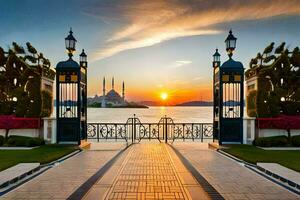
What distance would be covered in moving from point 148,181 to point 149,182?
10 cm

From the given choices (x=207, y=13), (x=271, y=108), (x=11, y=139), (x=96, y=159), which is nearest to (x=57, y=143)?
(x=11, y=139)

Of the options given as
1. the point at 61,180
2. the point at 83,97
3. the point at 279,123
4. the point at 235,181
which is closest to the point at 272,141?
the point at 279,123

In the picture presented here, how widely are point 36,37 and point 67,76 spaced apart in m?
4.85

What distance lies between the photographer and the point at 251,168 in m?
9.62

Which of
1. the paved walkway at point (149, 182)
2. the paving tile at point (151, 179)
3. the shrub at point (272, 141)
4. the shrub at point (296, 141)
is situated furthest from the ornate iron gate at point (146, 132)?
the paved walkway at point (149, 182)

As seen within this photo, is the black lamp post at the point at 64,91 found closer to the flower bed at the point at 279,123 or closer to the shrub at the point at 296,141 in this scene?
the flower bed at the point at 279,123

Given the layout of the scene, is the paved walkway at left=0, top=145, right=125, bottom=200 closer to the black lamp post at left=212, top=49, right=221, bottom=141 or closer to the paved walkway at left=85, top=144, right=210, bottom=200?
the paved walkway at left=85, top=144, right=210, bottom=200

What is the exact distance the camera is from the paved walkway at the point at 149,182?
21.9 feet

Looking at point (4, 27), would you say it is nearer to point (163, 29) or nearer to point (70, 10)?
point (70, 10)

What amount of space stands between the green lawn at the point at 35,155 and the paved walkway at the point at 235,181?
471cm

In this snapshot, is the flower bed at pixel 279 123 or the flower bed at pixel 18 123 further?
the flower bed at pixel 279 123

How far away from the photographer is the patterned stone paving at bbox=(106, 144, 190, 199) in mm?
6699

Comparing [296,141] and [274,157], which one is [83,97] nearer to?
[274,157]

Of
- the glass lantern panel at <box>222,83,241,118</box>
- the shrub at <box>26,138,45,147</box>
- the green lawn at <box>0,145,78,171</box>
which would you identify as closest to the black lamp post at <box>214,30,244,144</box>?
the glass lantern panel at <box>222,83,241,118</box>
